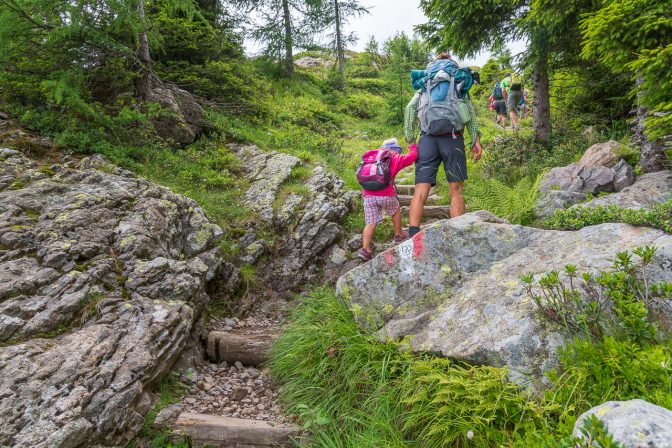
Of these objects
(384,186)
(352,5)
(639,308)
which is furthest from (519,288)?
(352,5)

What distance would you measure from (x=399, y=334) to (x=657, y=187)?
423 cm

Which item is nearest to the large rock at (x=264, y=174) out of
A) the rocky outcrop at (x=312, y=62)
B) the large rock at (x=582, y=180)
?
the large rock at (x=582, y=180)

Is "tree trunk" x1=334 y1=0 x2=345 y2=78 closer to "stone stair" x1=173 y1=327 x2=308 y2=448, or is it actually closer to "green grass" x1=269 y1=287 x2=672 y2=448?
"green grass" x1=269 y1=287 x2=672 y2=448

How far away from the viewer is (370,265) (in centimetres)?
454

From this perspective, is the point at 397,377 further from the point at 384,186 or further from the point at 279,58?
A: the point at 279,58

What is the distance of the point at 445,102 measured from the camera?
201 inches

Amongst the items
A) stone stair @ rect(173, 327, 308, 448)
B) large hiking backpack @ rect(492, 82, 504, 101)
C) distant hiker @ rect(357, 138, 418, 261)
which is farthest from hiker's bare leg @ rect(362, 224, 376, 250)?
large hiking backpack @ rect(492, 82, 504, 101)

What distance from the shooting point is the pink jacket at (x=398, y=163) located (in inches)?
217

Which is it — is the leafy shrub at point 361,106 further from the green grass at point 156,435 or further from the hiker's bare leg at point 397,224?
the green grass at point 156,435

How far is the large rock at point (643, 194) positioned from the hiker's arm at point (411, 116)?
7.98 ft

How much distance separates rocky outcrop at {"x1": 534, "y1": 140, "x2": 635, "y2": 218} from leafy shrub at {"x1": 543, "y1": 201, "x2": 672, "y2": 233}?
0.68 m

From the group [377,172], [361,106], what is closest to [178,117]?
[377,172]

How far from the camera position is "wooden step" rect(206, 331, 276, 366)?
484cm

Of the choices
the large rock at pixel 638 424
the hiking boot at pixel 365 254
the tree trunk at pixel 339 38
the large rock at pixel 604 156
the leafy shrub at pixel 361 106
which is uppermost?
the tree trunk at pixel 339 38
